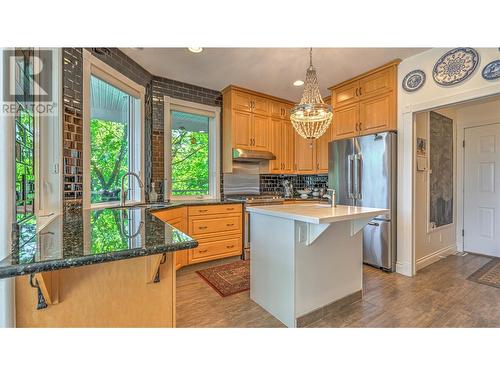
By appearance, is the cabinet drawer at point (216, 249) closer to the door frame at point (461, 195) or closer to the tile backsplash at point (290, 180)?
the tile backsplash at point (290, 180)

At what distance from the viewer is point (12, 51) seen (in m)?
1.25

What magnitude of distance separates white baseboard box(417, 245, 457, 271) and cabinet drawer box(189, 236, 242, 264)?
2416 millimetres

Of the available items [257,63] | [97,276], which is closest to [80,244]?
[97,276]

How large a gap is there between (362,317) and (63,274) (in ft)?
6.88

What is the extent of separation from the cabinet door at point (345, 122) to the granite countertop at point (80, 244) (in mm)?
3044

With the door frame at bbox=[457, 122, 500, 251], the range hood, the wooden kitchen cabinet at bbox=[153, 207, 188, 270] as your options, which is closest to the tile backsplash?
the range hood

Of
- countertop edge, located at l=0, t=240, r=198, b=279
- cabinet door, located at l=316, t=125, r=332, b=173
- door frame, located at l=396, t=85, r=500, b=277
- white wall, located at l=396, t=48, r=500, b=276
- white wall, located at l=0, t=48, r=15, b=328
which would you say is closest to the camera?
countertop edge, located at l=0, t=240, r=198, b=279

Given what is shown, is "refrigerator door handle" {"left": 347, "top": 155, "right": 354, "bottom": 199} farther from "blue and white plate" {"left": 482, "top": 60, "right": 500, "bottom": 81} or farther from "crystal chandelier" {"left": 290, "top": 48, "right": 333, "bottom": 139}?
"blue and white plate" {"left": 482, "top": 60, "right": 500, "bottom": 81}

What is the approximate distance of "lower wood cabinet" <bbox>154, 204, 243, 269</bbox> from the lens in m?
2.92

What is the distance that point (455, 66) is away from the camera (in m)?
2.38

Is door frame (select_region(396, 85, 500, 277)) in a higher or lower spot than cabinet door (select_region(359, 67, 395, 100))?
lower

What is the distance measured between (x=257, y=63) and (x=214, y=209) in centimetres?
194

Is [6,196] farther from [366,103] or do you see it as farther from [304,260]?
[366,103]
